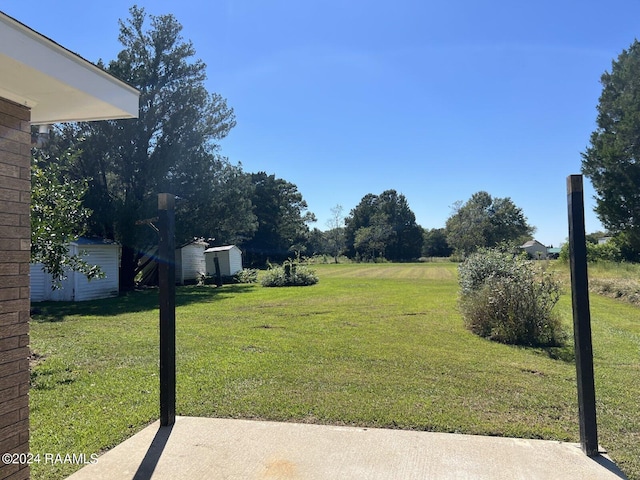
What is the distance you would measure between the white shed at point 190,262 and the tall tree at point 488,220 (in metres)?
38.7

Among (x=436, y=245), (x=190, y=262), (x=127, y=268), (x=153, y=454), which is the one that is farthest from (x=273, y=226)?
(x=153, y=454)

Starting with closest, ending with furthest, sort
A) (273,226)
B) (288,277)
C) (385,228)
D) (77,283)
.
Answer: (77,283)
(288,277)
(273,226)
(385,228)

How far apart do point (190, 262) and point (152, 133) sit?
319 inches

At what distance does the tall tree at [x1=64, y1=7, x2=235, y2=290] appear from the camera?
57.5ft

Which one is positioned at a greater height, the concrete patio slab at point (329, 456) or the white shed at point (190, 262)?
the white shed at point (190, 262)

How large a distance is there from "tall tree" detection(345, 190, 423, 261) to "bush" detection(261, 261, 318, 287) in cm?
4316

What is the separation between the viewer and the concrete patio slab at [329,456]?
2756 millimetres

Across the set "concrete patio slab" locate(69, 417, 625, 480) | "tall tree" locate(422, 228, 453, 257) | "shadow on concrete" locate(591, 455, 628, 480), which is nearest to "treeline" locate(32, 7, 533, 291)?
"concrete patio slab" locate(69, 417, 625, 480)

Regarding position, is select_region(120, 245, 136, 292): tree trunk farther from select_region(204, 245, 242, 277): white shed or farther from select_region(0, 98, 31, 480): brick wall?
select_region(0, 98, 31, 480): brick wall

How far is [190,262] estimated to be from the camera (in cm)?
2366

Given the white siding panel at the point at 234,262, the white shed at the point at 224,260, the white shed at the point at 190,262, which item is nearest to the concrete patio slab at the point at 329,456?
the white shed at the point at 190,262

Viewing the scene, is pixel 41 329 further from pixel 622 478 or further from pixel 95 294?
pixel 622 478

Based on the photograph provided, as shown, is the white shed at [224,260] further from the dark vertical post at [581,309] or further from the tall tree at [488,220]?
the tall tree at [488,220]

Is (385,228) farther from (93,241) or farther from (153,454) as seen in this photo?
(153,454)
